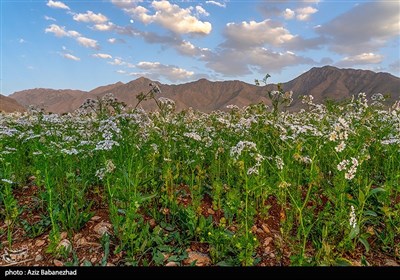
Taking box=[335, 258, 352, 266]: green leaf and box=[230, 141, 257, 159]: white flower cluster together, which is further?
box=[230, 141, 257, 159]: white flower cluster

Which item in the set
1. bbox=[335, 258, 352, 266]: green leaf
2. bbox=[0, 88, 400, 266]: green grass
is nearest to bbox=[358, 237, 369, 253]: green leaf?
bbox=[0, 88, 400, 266]: green grass

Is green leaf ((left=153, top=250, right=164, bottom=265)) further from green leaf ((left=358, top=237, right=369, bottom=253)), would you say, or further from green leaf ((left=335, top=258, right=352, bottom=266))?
green leaf ((left=358, top=237, right=369, bottom=253))

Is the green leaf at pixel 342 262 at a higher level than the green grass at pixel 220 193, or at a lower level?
lower

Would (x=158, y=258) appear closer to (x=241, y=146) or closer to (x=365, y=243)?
(x=241, y=146)

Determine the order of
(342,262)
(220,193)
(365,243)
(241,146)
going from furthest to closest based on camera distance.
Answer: (220,193)
(241,146)
(365,243)
(342,262)

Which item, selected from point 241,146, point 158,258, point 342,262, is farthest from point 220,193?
point 342,262

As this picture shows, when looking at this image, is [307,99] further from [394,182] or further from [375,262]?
[375,262]

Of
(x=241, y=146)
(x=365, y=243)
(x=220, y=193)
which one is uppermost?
(x=241, y=146)

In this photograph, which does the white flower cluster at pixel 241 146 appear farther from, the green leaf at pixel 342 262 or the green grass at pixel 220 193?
the green leaf at pixel 342 262

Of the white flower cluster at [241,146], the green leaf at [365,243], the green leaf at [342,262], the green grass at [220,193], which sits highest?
the white flower cluster at [241,146]

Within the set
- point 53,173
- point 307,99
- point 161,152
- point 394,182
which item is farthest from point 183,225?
point 307,99

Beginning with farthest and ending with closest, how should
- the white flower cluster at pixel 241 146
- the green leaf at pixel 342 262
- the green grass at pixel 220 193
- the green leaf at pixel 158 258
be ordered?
the white flower cluster at pixel 241 146 → the green grass at pixel 220 193 → the green leaf at pixel 158 258 → the green leaf at pixel 342 262

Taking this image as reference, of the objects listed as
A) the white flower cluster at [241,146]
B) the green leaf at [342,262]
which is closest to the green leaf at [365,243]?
the green leaf at [342,262]

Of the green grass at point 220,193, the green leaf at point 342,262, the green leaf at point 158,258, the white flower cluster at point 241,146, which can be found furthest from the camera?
the white flower cluster at point 241,146
